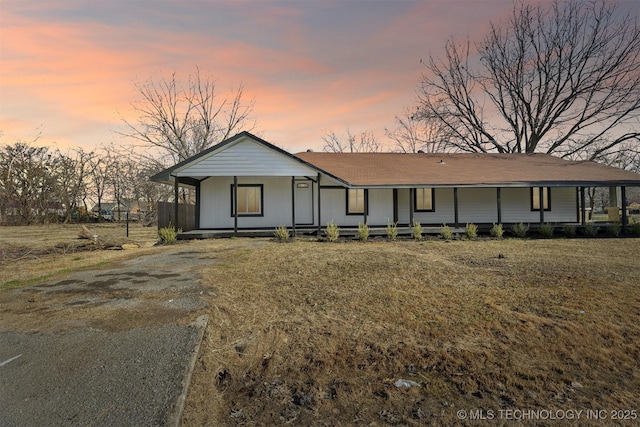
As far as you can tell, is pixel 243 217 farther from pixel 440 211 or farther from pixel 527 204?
pixel 527 204

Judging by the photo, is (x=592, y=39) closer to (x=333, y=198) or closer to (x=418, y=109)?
(x=418, y=109)

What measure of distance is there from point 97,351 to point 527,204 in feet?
63.1

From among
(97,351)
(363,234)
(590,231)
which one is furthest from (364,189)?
(97,351)

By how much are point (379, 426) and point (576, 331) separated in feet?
10.4

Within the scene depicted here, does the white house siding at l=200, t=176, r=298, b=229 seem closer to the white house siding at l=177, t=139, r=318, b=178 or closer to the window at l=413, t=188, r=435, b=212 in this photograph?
the white house siding at l=177, t=139, r=318, b=178

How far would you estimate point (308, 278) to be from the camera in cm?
731

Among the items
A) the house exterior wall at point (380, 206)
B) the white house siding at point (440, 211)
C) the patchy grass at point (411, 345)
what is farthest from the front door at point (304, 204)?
the patchy grass at point (411, 345)

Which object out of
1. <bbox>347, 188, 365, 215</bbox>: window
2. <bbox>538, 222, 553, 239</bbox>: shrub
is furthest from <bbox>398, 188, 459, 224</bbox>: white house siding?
<bbox>538, 222, 553, 239</bbox>: shrub

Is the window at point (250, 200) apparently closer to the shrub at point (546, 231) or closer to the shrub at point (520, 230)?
the shrub at point (520, 230)

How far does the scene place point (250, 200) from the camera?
1689cm

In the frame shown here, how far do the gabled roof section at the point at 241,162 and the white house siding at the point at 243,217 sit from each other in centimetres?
Answer: 198

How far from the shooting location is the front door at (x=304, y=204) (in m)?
17.0

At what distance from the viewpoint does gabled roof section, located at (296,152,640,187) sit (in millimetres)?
16047

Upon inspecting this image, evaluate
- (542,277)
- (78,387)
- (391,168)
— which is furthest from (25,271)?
(391,168)
